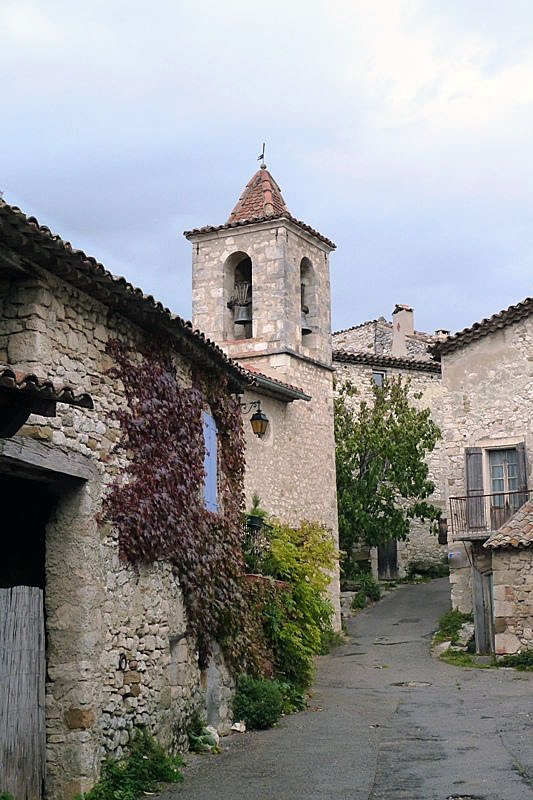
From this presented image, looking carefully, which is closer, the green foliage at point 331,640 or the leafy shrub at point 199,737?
the leafy shrub at point 199,737

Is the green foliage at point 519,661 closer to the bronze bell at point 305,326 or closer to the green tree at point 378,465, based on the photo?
the bronze bell at point 305,326

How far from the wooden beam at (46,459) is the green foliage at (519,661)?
12.2 metres

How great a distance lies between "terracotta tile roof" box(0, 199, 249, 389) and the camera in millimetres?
7270

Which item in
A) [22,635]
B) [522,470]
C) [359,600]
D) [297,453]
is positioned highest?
[297,453]

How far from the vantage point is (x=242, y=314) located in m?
23.2

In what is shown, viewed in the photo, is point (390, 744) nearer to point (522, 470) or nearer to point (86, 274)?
point (86, 274)

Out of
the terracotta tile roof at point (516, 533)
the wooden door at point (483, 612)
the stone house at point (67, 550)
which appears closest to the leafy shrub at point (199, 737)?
the stone house at point (67, 550)

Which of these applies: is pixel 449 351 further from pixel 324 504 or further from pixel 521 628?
pixel 521 628

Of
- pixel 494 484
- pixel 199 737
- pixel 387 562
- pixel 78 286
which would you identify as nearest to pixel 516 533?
pixel 494 484

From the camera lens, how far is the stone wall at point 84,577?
8.05 m

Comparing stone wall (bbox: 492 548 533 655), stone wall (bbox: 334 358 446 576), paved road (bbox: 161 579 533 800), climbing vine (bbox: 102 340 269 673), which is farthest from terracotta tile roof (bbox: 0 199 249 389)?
stone wall (bbox: 334 358 446 576)

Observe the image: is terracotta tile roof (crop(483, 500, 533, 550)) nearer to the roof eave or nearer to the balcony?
the balcony

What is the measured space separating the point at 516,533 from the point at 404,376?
1540 cm

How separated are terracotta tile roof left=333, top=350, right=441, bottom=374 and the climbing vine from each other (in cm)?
1921
